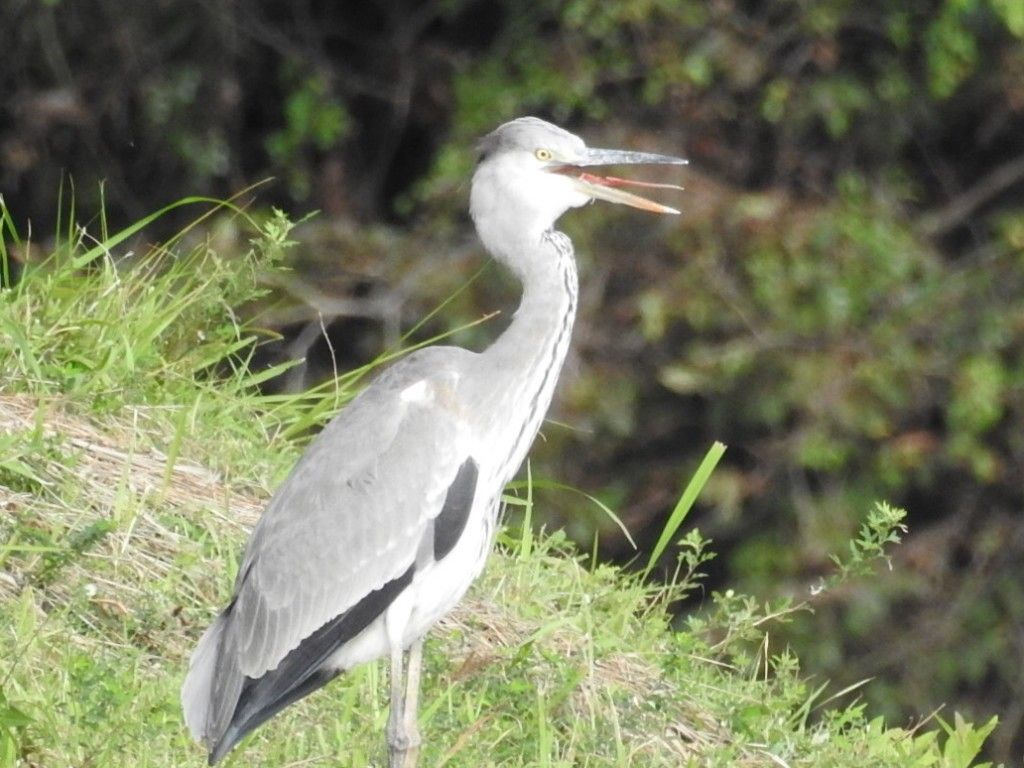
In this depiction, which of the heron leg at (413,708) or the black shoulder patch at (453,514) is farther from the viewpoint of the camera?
the black shoulder patch at (453,514)

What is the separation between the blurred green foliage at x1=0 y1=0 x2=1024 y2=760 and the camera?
8.37m

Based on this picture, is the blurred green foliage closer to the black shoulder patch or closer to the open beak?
the open beak

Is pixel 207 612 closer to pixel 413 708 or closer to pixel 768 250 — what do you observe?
pixel 413 708

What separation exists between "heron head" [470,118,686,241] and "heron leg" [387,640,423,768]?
3.53 ft

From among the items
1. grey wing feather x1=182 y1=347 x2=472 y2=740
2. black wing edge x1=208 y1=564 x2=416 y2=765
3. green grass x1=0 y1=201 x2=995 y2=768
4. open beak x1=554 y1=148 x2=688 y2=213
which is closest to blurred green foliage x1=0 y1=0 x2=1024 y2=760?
green grass x1=0 y1=201 x2=995 y2=768

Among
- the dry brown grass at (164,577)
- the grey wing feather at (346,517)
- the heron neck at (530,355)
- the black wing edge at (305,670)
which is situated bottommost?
the dry brown grass at (164,577)

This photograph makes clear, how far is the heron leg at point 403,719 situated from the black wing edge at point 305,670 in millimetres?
116

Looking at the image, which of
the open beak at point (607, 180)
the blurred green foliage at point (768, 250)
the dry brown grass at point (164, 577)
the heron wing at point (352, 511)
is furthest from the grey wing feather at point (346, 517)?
the blurred green foliage at point (768, 250)

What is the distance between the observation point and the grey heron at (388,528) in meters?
4.50

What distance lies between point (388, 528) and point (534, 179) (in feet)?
3.03

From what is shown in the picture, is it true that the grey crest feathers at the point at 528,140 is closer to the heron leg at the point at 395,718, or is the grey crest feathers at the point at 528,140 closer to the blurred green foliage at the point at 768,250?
the heron leg at the point at 395,718

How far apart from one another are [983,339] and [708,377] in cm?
101

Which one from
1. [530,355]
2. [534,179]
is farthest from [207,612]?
[534,179]

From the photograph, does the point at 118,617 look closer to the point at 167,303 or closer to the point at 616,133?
the point at 167,303
